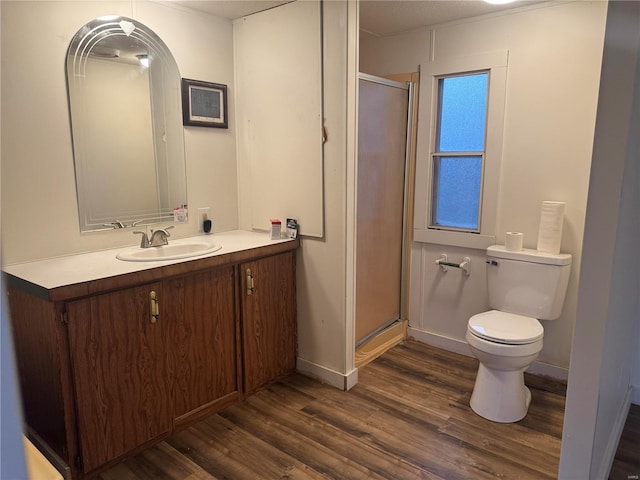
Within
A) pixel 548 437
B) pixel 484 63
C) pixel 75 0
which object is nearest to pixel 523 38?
pixel 484 63

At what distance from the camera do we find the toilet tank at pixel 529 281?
2.51 metres

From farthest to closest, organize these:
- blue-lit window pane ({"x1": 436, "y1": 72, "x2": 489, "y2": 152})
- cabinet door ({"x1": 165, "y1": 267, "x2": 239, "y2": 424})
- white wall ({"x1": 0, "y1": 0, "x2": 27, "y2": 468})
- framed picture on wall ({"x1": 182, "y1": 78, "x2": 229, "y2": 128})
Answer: blue-lit window pane ({"x1": 436, "y1": 72, "x2": 489, "y2": 152}) → framed picture on wall ({"x1": 182, "y1": 78, "x2": 229, "y2": 128}) → cabinet door ({"x1": 165, "y1": 267, "x2": 239, "y2": 424}) → white wall ({"x1": 0, "y1": 0, "x2": 27, "y2": 468})

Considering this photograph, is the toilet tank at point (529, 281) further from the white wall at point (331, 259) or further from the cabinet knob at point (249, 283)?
the cabinet knob at point (249, 283)

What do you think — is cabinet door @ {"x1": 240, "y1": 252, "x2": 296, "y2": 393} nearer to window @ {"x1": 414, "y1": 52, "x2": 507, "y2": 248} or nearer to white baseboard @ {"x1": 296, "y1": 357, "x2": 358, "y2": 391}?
white baseboard @ {"x1": 296, "y1": 357, "x2": 358, "y2": 391}

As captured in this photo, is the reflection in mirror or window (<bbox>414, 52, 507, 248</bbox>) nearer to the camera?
the reflection in mirror

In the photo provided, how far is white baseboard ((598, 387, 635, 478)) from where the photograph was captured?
73.6 inches

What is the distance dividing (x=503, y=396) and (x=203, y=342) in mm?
1554

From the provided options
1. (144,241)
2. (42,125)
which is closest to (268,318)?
(144,241)

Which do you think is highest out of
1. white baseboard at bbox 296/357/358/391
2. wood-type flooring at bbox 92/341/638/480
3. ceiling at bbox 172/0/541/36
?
ceiling at bbox 172/0/541/36

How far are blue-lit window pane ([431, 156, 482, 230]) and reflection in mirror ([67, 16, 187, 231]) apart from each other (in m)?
1.67

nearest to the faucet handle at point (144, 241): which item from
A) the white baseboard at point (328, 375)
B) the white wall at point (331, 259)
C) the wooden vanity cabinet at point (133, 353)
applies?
the wooden vanity cabinet at point (133, 353)

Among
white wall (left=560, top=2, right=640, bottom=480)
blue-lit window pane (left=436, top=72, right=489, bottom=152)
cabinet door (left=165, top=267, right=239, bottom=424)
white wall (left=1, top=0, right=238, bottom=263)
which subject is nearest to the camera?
white wall (left=560, top=2, right=640, bottom=480)

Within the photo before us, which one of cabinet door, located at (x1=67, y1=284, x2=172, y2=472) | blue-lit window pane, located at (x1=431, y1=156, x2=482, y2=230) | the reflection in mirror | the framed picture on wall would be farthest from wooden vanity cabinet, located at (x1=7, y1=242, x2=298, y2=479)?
blue-lit window pane, located at (x1=431, y1=156, x2=482, y2=230)

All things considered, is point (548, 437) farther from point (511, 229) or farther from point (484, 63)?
point (484, 63)
